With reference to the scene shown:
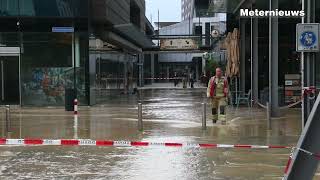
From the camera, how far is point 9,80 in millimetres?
29547

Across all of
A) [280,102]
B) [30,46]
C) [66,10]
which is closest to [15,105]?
[30,46]

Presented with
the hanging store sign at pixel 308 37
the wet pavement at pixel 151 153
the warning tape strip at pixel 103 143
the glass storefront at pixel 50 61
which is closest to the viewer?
the wet pavement at pixel 151 153

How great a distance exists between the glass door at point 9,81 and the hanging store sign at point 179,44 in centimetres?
3382

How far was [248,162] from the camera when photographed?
36.5 ft

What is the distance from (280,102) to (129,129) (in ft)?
32.8

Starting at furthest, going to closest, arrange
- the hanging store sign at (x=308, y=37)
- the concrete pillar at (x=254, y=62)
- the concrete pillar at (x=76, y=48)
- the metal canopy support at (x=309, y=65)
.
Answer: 1. the concrete pillar at (x=76, y=48)
2. the concrete pillar at (x=254, y=62)
3. the metal canopy support at (x=309, y=65)
4. the hanging store sign at (x=308, y=37)

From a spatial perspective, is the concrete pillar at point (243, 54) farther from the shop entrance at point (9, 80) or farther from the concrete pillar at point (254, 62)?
the shop entrance at point (9, 80)

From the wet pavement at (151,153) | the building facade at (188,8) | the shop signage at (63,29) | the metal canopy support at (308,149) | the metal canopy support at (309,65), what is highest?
the building facade at (188,8)

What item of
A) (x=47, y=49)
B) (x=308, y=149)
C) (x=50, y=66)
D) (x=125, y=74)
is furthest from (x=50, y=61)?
(x=308, y=149)

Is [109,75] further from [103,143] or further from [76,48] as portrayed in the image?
[103,143]

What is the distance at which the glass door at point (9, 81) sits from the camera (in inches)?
1144

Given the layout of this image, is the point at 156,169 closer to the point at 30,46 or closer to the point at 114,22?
the point at 30,46

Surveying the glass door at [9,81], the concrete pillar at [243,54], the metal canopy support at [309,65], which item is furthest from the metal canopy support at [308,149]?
Result: the glass door at [9,81]

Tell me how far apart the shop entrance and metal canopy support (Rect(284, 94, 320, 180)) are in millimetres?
25535
